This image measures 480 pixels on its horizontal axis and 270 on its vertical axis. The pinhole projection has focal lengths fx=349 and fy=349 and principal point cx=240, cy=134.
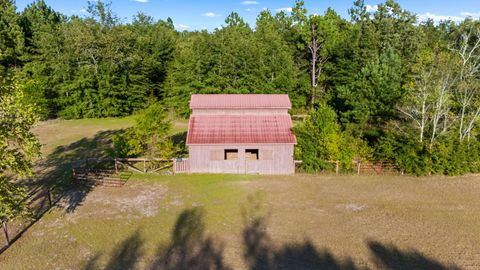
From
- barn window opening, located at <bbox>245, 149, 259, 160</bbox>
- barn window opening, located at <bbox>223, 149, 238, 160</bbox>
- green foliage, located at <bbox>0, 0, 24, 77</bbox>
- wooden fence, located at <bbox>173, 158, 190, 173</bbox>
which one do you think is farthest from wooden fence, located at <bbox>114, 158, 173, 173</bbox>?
green foliage, located at <bbox>0, 0, 24, 77</bbox>

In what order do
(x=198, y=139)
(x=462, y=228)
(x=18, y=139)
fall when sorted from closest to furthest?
(x=18, y=139)
(x=462, y=228)
(x=198, y=139)

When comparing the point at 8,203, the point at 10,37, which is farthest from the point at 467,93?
the point at 10,37

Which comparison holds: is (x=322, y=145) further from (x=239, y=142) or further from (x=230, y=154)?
(x=230, y=154)

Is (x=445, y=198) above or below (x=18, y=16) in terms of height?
below

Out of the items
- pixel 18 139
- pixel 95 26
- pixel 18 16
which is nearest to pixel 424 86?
pixel 18 139

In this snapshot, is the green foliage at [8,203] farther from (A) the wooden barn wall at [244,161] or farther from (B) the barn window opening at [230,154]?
(B) the barn window opening at [230,154]

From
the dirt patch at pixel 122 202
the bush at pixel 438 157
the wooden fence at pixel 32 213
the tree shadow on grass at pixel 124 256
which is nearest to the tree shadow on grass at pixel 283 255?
the tree shadow on grass at pixel 124 256

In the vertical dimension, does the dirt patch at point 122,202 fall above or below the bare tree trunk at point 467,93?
below

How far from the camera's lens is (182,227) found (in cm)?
1802

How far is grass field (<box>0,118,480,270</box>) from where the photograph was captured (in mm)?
15094

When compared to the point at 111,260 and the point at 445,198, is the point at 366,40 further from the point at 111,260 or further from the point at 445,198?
the point at 111,260

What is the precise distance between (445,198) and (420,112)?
21.7 ft

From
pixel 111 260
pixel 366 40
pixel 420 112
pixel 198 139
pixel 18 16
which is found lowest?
pixel 111 260

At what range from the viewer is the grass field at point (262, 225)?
15094 millimetres
